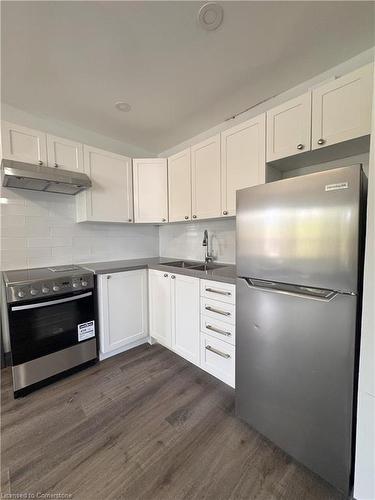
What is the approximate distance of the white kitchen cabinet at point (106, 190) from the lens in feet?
7.43

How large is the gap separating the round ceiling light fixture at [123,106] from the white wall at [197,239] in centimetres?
138

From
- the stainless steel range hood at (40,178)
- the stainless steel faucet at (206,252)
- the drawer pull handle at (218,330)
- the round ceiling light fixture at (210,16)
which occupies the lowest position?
the drawer pull handle at (218,330)

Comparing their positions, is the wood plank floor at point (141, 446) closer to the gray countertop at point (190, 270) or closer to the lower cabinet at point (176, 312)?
the lower cabinet at point (176, 312)

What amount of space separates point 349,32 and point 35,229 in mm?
3014

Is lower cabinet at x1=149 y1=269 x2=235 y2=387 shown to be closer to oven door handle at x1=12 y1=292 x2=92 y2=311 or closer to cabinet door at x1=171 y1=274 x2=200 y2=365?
cabinet door at x1=171 y1=274 x2=200 y2=365

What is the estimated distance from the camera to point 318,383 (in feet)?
3.49

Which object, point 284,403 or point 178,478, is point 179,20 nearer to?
point 284,403

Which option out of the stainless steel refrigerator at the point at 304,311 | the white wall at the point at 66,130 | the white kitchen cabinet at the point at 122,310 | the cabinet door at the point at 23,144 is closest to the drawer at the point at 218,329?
the stainless steel refrigerator at the point at 304,311

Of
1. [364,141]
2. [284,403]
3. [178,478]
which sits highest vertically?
[364,141]

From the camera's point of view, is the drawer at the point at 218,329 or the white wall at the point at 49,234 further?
the white wall at the point at 49,234

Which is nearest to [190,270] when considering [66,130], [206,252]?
[206,252]

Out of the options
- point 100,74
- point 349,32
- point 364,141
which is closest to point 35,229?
point 100,74

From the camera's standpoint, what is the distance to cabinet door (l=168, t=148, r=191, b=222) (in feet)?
7.45

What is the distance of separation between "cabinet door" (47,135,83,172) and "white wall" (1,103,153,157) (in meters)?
0.41
